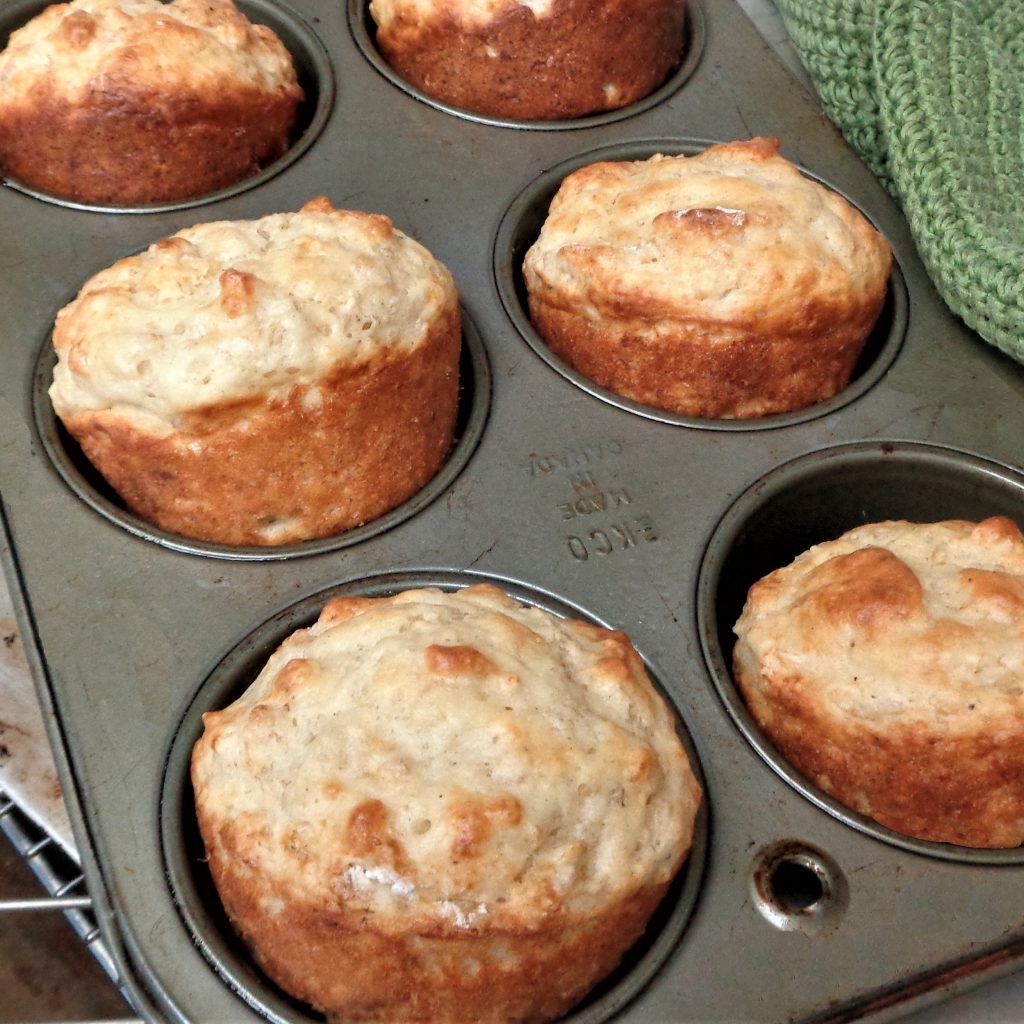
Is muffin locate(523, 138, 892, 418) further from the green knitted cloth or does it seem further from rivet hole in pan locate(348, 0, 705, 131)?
rivet hole in pan locate(348, 0, 705, 131)

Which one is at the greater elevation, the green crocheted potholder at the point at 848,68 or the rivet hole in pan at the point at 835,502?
the green crocheted potholder at the point at 848,68

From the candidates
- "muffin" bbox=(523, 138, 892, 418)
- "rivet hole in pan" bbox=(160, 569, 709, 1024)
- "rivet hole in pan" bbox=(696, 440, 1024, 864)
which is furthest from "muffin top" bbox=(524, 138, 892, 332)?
"rivet hole in pan" bbox=(160, 569, 709, 1024)

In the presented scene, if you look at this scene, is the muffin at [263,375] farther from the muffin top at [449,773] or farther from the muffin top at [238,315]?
the muffin top at [449,773]

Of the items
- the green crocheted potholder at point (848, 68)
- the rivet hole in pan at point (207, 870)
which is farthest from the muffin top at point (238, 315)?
the green crocheted potholder at point (848, 68)

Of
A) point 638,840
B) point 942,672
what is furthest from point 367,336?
point 942,672

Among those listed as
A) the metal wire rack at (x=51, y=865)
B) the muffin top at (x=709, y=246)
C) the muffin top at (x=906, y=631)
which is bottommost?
the metal wire rack at (x=51, y=865)

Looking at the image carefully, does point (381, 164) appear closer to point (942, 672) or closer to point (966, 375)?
point (966, 375)
